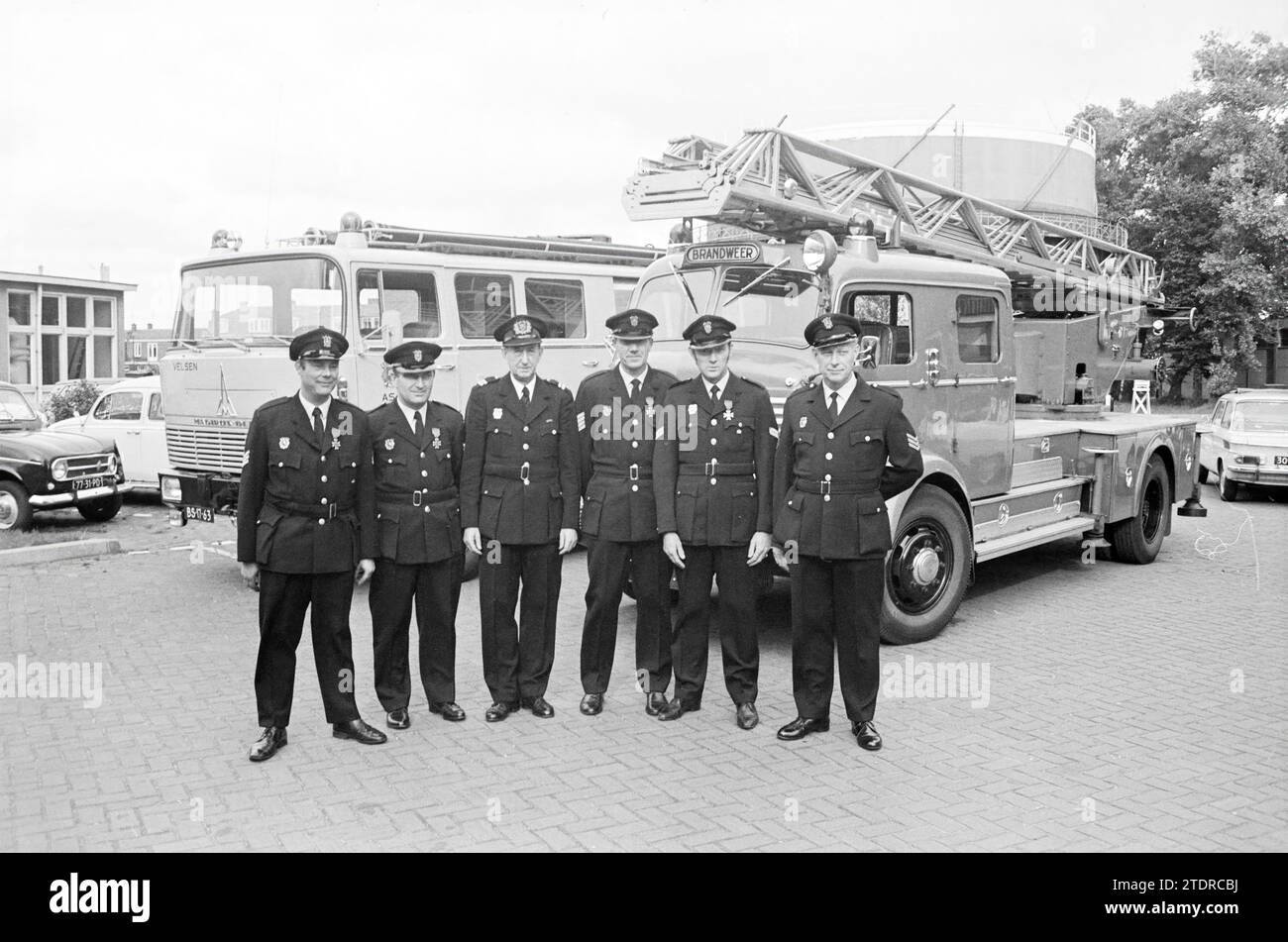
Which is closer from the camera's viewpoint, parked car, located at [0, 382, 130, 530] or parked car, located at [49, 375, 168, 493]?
parked car, located at [0, 382, 130, 530]

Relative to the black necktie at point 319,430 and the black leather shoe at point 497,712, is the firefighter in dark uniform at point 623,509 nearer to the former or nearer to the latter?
the black leather shoe at point 497,712

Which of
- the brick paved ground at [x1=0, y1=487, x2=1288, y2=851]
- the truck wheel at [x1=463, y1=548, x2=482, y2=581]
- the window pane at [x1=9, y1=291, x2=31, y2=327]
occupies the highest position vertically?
the window pane at [x1=9, y1=291, x2=31, y2=327]

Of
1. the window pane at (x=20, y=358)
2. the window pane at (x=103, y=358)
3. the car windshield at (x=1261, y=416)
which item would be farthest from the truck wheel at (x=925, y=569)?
the window pane at (x=103, y=358)

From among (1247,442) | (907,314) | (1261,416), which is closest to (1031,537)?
(907,314)

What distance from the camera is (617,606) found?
5.95 metres

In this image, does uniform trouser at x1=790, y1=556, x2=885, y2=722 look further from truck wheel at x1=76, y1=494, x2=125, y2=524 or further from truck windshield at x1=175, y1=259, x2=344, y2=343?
truck wheel at x1=76, y1=494, x2=125, y2=524

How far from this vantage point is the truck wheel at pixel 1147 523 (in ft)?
33.4

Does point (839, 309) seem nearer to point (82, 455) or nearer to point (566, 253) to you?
point (566, 253)

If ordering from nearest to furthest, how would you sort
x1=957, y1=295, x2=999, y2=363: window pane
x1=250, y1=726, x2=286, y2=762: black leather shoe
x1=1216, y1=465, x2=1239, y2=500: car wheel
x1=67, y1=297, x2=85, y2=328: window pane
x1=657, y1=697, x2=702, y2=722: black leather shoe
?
x1=250, y1=726, x2=286, y2=762: black leather shoe → x1=657, y1=697, x2=702, y2=722: black leather shoe → x1=957, y1=295, x2=999, y2=363: window pane → x1=1216, y1=465, x2=1239, y2=500: car wheel → x1=67, y1=297, x2=85, y2=328: window pane

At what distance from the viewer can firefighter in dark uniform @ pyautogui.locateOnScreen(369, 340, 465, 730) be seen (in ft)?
18.3

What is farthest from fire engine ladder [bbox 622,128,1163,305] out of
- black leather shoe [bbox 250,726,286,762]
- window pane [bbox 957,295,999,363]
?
black leather shoe [bbox 250,726,286,762]

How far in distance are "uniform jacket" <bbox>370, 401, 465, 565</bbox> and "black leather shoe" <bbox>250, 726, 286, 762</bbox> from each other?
942 millimetres

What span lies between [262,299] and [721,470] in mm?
5145

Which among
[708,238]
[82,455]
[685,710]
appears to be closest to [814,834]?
[685,710]
